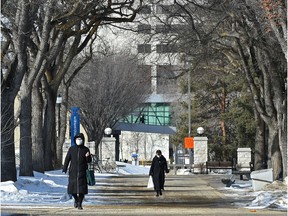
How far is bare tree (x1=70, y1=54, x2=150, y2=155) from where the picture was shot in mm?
59031

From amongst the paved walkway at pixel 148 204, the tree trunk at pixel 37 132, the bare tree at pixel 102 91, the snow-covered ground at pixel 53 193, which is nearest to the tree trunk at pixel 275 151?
the snow-covered ground at pixel 53 193

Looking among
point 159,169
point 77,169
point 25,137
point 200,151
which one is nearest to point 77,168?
point 77,169

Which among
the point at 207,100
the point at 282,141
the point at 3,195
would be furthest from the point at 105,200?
the point at 207,100

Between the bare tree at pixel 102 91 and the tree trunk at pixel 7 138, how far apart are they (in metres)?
29.7

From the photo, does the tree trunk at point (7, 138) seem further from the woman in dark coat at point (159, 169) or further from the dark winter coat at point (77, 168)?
the dark winter coat at point (77, 168)

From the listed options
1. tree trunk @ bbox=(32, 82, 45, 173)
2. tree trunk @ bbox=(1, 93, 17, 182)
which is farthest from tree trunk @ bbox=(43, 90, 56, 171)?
tree trunk @ bbox=(1, 93, 17, 182)

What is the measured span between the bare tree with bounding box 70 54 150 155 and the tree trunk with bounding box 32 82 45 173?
20.3 metres

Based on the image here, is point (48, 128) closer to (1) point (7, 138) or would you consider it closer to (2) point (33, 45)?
(2) point (33, 45)

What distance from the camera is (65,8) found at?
101 feet

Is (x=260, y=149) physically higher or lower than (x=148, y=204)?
higher

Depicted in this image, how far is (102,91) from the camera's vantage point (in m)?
59.0

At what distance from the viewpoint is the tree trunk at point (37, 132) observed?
36.4 meters

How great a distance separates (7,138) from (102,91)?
32190 millimetres

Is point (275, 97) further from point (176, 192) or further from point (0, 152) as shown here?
point (0, 152)
